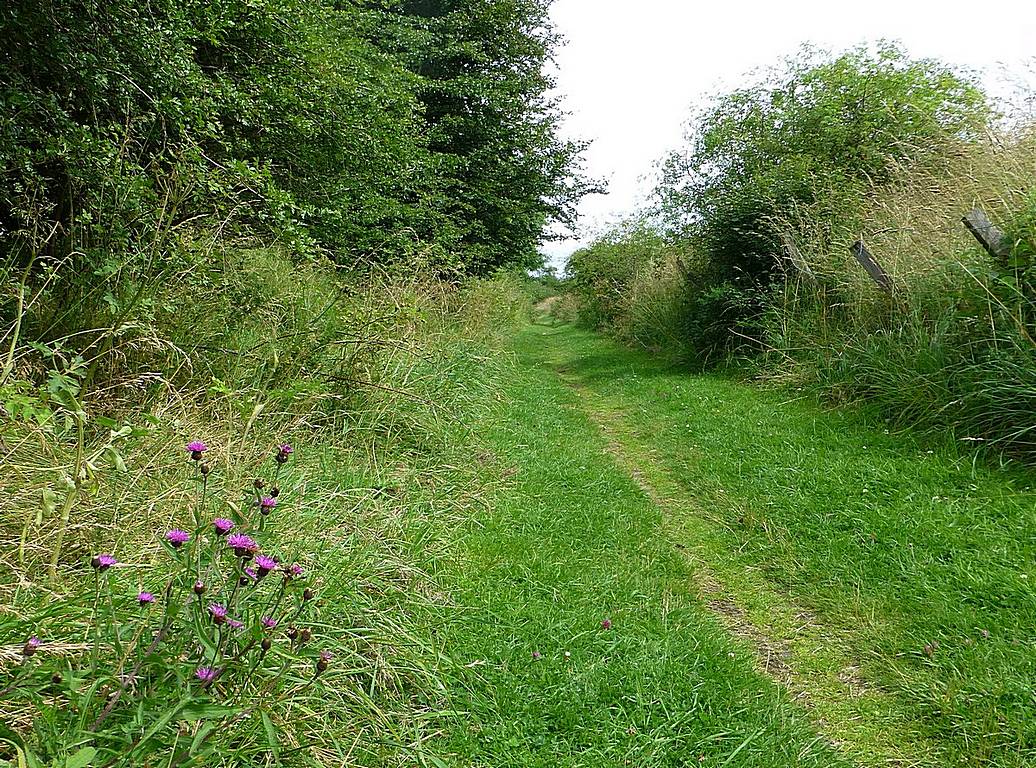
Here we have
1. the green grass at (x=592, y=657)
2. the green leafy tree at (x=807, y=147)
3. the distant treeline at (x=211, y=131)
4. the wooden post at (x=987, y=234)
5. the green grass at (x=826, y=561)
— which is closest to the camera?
the green grass at (x=592, y=657)

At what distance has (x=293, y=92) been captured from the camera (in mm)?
6473

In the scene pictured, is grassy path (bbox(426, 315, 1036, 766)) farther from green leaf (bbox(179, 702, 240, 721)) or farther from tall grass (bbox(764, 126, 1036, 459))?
green leaf (bbox(179, 702, 240, 721))

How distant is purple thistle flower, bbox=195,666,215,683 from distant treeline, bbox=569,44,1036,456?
505 centimetres

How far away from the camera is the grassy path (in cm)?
240

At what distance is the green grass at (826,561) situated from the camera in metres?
2.58

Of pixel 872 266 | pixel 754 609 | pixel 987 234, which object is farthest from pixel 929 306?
pixel 754 609

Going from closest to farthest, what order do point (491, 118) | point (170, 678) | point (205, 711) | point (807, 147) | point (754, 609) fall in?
point (205, 711), point (170, 678), point (754, 609), point (807, 147), point (491, 118)

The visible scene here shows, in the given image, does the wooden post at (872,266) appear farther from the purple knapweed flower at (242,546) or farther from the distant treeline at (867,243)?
the purple knapweed flower at (242,546)

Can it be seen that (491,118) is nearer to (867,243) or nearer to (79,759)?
(867,243)

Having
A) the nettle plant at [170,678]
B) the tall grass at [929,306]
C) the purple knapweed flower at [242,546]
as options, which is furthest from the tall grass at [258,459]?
the tall grass at [929,306]

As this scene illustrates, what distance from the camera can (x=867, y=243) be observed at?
23.8 feet

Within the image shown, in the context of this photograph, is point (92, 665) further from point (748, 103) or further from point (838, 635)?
point (748, 103)

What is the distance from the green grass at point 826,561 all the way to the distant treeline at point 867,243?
0.64 metres

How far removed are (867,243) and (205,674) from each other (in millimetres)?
7765
